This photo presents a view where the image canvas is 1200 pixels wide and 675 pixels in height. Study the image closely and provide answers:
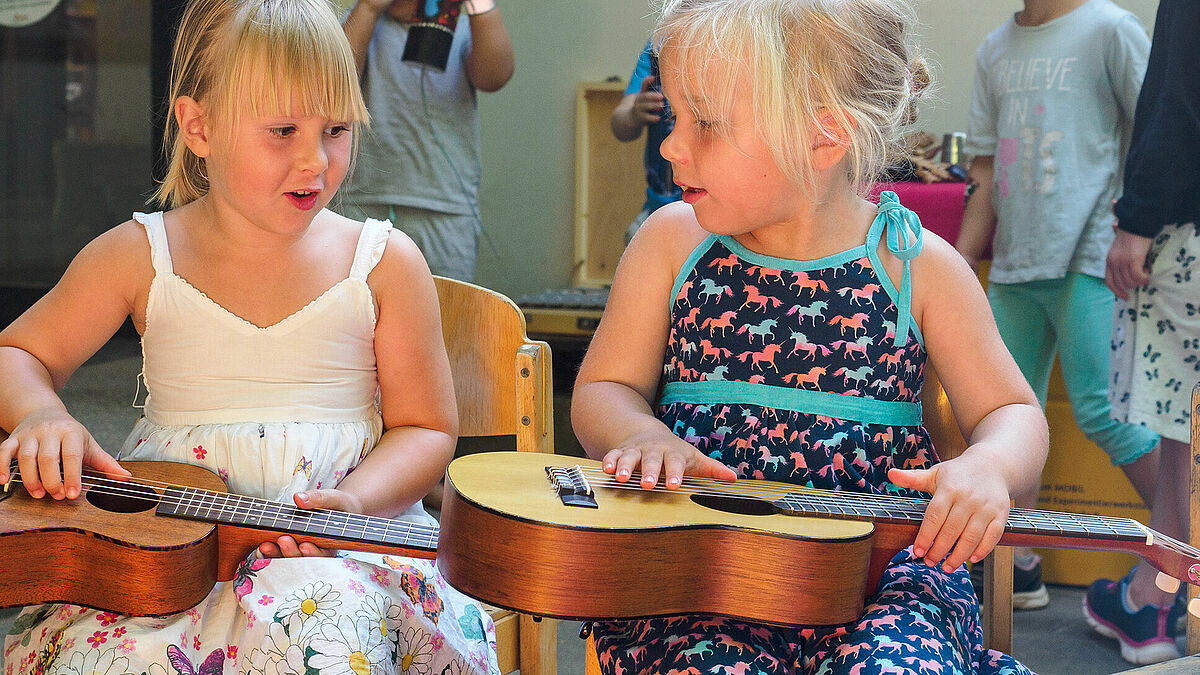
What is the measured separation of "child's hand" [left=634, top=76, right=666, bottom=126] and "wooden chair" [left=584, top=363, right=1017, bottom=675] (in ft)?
5.21

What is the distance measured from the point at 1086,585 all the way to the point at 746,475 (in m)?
2.02

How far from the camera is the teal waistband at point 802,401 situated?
134 cm

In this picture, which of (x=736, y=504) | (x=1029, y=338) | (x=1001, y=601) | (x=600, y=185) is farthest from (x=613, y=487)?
(x=600, y=185)

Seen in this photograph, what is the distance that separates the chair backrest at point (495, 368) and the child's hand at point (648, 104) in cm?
144

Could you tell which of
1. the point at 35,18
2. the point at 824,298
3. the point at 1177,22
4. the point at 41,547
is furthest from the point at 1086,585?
the point at 35,18

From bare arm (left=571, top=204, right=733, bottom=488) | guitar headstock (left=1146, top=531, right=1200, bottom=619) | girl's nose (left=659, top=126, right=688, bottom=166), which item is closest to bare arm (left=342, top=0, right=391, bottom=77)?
bare arm (left=571, top=204, right=733, bottom=488)

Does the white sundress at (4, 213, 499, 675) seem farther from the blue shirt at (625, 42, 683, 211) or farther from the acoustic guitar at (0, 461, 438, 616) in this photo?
the blue shirt at (625, 42, 683, 211)

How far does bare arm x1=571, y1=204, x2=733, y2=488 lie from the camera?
134cm

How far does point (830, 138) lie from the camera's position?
132 centimetres

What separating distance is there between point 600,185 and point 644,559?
3955 millimetres

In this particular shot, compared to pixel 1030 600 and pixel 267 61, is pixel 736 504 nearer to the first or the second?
pixel 267 61

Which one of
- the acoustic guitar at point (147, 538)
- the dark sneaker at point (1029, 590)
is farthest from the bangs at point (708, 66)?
the dark sneaker at point (1029, 590)

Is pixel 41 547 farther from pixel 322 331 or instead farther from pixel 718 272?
pixel 718 272

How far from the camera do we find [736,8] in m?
1.28
